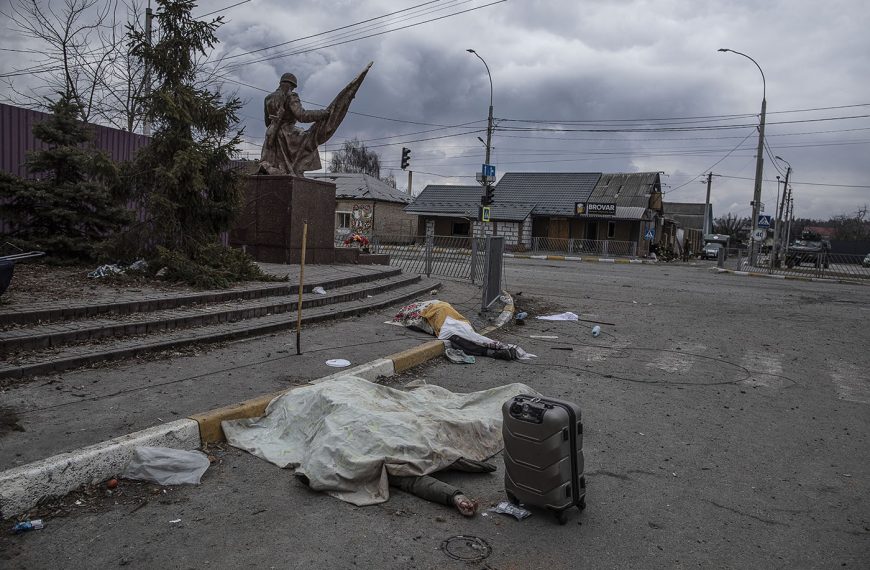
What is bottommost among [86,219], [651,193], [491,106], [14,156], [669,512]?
[669,512]

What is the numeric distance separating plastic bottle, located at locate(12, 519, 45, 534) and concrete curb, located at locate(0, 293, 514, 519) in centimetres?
14

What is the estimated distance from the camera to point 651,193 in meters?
44.5

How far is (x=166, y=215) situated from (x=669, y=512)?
862cm

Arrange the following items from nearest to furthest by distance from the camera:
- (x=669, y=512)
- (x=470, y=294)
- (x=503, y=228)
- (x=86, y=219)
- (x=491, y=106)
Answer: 1. (x=669, y=512)
2. (x=86, y=219)
3. (x=470, y=294)
4. (x=491, y=106)
5. (x=503, y=228)

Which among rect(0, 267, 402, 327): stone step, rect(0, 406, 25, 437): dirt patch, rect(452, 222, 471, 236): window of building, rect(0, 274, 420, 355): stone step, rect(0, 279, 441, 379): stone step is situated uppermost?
rect(452, 222, 471, 236): window of building

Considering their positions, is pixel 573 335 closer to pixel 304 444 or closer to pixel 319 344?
pixel 319 344

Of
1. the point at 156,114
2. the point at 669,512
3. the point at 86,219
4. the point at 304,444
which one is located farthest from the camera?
the point at 86,219

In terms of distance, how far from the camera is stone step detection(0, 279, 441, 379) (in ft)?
18.1

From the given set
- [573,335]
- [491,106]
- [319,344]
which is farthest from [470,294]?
[491,106]

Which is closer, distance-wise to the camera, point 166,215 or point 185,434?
point 185,434

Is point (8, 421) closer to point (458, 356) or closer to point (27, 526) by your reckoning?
point (27, 526)

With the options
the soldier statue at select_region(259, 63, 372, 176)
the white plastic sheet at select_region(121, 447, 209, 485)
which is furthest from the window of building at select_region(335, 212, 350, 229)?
the white plastic sheet at select_region(121, 447, 209, 485)

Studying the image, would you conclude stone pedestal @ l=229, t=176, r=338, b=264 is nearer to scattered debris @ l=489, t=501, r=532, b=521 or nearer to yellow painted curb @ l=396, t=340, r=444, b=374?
yellow painted curb @ l=396, t=340, r=444, b=374

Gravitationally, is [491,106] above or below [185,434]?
above
